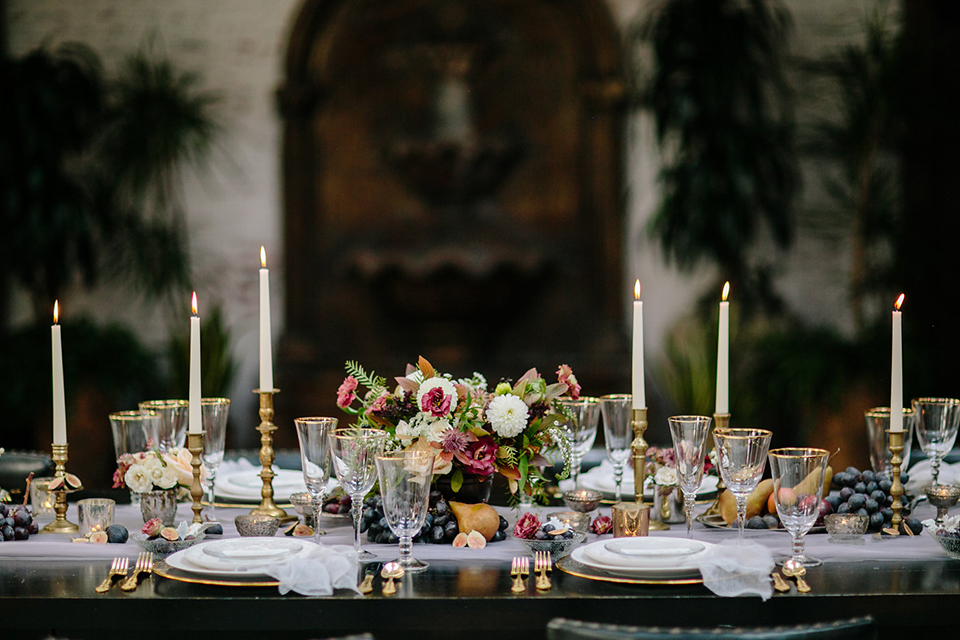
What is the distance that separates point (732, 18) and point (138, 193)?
293cm

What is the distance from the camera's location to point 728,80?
4.68 m

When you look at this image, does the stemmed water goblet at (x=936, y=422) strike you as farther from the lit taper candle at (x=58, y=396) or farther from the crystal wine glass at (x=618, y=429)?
the lit taper candle at (x=58, y=396)

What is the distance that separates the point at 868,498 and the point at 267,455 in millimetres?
1036

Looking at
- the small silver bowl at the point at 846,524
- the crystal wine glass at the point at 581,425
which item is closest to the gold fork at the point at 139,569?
the crystal wine glass at the point at 581,425

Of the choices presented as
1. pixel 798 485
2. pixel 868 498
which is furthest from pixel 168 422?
pixel 868 498

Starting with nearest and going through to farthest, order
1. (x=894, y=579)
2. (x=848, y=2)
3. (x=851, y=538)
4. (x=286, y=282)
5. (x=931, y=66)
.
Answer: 1. (x=894, y=579)
2. (x=851, y=538)
3. (x=931, y=66)
4. (x=848, y=2)
5. (x=286, y=282)

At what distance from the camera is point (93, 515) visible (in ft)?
6.02

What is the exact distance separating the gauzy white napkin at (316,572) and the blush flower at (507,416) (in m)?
0.37

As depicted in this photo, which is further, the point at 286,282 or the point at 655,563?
the point at 286,282

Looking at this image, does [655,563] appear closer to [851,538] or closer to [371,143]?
[851,538]

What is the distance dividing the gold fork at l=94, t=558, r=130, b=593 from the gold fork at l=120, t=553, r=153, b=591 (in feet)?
0.05

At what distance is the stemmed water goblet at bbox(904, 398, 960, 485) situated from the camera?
193cm

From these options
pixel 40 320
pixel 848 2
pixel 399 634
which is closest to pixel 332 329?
pixel 40 320

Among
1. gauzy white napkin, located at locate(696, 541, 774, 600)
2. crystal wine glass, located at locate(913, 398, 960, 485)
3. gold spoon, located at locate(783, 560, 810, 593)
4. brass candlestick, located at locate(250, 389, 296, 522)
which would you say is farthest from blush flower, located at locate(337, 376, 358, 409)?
crystal wine glass, located at locate(913, 398, 960, 485)
